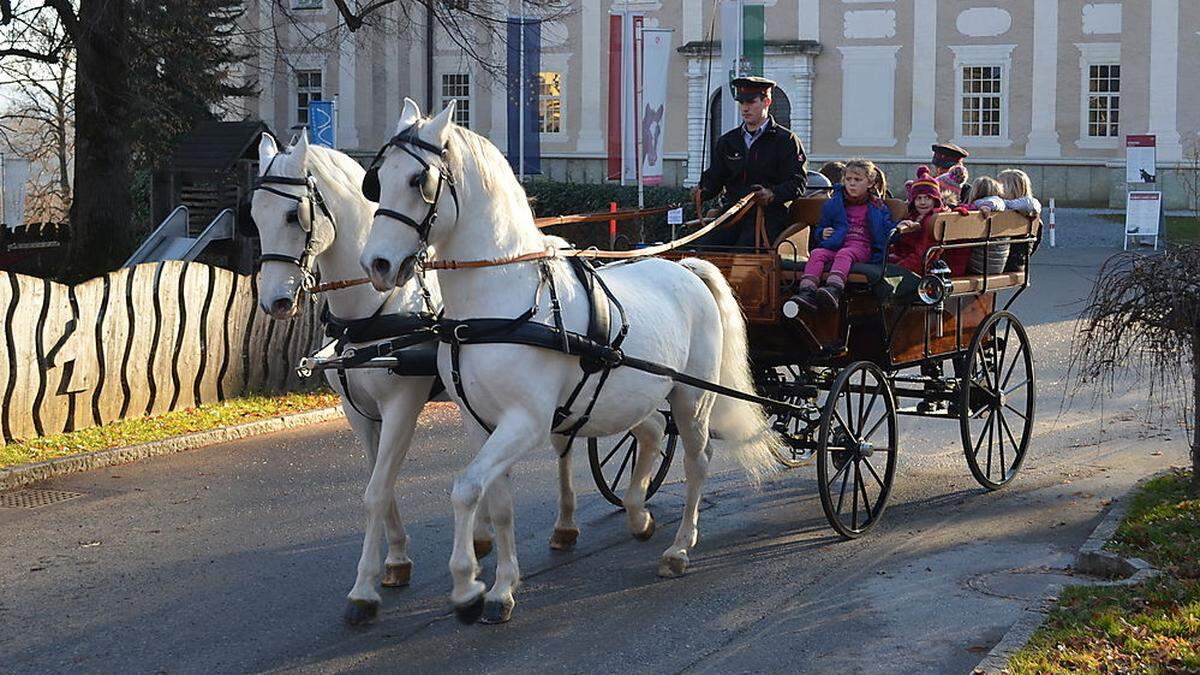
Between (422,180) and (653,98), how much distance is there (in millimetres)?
21821

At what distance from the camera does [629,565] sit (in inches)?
309

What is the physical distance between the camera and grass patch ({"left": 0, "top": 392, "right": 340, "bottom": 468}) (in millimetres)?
10688

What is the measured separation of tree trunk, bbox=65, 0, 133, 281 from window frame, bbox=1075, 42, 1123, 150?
99.4 feet

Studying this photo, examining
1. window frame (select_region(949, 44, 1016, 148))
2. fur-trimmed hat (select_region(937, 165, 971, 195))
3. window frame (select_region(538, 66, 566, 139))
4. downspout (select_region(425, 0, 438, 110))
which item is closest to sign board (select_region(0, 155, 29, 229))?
downspout (select_region(425, 0, 438, 110))

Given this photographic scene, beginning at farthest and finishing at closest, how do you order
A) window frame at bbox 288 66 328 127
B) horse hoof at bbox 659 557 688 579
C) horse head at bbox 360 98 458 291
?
window frame at bbox 288 66 328 127, horse hoof at bbox 659 557 688 579, horse head at bbox 360 98 458 291

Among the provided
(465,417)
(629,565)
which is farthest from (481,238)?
(629,565)

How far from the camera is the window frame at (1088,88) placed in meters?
41.9

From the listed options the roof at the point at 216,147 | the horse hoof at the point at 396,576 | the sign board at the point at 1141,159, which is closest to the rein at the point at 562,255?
the horse hoof at the point at 396,576

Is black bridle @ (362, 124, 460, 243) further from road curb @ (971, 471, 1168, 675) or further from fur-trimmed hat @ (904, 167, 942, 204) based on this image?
fur-trimmed hat @ (904, 167, 942, 204)

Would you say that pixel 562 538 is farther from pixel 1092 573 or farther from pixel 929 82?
pixel 929 82

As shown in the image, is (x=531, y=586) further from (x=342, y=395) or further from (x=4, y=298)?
(x=4, y=298)

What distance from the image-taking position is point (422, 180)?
604 centimetres

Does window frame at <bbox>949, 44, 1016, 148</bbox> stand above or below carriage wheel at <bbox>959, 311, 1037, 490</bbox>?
above

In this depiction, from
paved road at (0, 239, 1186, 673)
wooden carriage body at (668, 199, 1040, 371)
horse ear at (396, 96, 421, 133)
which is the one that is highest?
horse ear at (396, 96, 421, 133)
